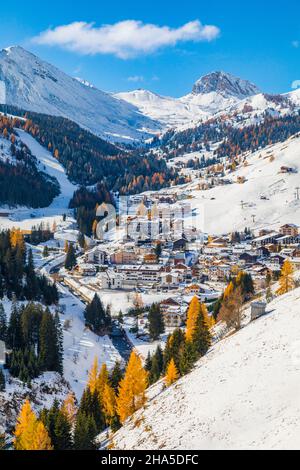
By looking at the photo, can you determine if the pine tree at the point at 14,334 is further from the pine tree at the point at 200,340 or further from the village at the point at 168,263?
the pine tree at the point at 200,340

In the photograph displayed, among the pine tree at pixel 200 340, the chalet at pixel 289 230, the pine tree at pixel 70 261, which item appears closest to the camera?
the pine tree at pixel 200 340

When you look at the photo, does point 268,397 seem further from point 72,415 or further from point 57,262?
point 57,262

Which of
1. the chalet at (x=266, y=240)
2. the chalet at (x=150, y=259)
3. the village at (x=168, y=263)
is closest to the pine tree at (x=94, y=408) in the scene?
the village at (x=168, y=263)

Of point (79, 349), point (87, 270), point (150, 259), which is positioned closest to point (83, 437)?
point (79, 349)

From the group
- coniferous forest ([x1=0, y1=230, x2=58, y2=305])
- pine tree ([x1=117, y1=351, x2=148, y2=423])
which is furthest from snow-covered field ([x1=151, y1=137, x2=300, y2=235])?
pine tree ([x1=117, y1=351, x2=148, y2=423])

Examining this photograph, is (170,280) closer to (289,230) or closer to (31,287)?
(31,287)

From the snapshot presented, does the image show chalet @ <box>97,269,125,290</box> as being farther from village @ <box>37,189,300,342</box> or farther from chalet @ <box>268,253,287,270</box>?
chalet @ <box>268,253,287,270</box>
